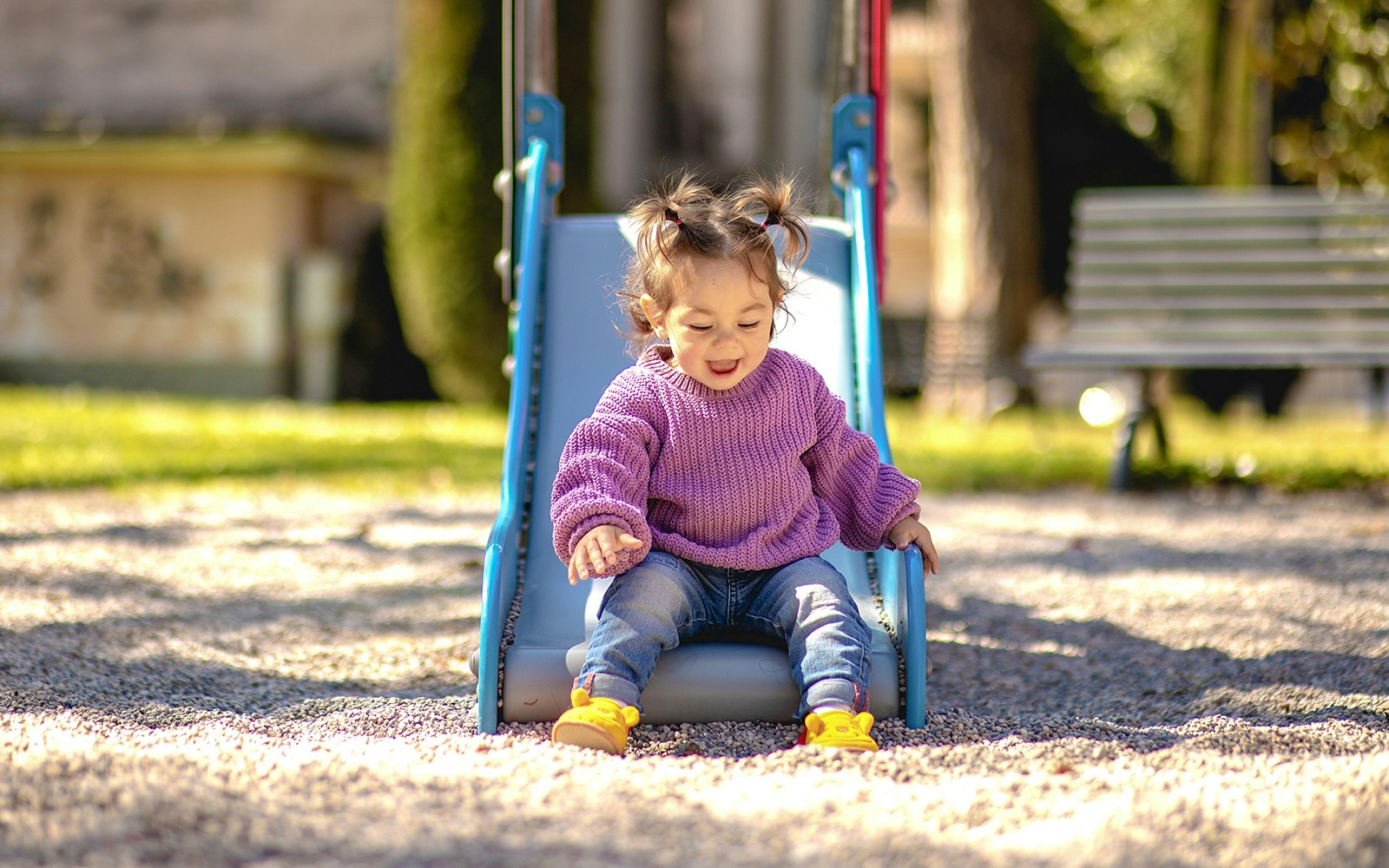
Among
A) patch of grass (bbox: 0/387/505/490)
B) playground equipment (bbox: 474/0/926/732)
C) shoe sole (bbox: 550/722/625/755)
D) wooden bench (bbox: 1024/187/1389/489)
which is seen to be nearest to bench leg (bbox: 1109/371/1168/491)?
wooden bench (bbox: 1024/187/1389/489)

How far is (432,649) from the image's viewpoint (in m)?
3.24

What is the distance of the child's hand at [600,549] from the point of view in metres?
2.34

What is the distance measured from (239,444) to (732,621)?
501 centimetres

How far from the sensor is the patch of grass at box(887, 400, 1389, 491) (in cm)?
567

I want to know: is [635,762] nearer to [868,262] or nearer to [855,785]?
[855,785]

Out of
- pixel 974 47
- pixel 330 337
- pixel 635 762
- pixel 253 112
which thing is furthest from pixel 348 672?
pixel 253 112

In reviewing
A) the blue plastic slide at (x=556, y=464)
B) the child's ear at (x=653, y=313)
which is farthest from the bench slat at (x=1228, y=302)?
the child's ear at (x=653, y=313)

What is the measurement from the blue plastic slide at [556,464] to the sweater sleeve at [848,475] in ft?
0.41

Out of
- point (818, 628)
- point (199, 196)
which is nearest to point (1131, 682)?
point (818, 628)

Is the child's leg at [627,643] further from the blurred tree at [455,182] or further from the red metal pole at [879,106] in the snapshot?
the blurred tree at [455,182]

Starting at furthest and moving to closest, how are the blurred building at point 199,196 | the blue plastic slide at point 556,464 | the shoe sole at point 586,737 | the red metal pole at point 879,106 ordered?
the blurred building at point 199,196 → the red metal pole at point 879,106 → the blue plastic slide at point 556,464 → the shoe sole at point 586,737

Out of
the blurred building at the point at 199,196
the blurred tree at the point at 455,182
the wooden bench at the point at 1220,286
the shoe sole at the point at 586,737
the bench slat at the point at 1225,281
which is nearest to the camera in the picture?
the shoe sole at the point at 586,737

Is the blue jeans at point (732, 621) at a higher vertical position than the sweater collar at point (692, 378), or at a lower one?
lower

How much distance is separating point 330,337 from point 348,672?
8226mm
